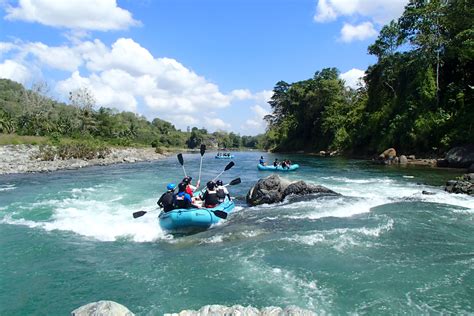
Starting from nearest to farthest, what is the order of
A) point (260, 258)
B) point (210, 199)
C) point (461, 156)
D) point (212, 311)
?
point (212, 311) → point (260, 258) → point (210, 199) → point (461, 156)

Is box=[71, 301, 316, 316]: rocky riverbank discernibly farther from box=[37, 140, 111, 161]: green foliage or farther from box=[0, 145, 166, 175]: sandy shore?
box=[37, 140, 111, 161]: green foliage

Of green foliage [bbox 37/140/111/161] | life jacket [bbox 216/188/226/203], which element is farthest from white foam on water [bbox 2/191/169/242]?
green foliage [bbox 37/140/111/161]

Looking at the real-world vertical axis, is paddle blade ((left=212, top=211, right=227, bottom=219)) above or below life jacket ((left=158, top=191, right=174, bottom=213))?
below

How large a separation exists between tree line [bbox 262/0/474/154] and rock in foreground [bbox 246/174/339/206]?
56.9 feet

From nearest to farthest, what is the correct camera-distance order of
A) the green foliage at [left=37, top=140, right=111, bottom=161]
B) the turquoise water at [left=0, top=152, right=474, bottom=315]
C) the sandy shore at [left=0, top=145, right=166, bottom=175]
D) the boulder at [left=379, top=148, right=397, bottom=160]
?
the turquoise water at [left=0, top=152, right=474, bottom=315], the sandy shore at [left=0, top=145, right=166, bottom=175], the boulder at [left=379, top=148, right=397, bottom=160], the green foliage at [left=37, top=140, right=111, bottom=161]

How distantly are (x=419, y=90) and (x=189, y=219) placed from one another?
2862 centimetres

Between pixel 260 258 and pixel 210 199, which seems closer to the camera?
pixel 260 258

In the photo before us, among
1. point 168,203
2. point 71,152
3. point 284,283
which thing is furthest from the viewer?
point 71,152

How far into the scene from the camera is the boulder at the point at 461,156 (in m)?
24.5

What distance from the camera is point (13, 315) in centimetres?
621

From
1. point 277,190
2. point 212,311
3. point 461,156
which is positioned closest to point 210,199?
point 277,190

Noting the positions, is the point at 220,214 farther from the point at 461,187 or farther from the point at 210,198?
the point at 461,187

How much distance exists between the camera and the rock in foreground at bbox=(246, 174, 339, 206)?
14516 mm

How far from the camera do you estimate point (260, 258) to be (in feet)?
27.2
